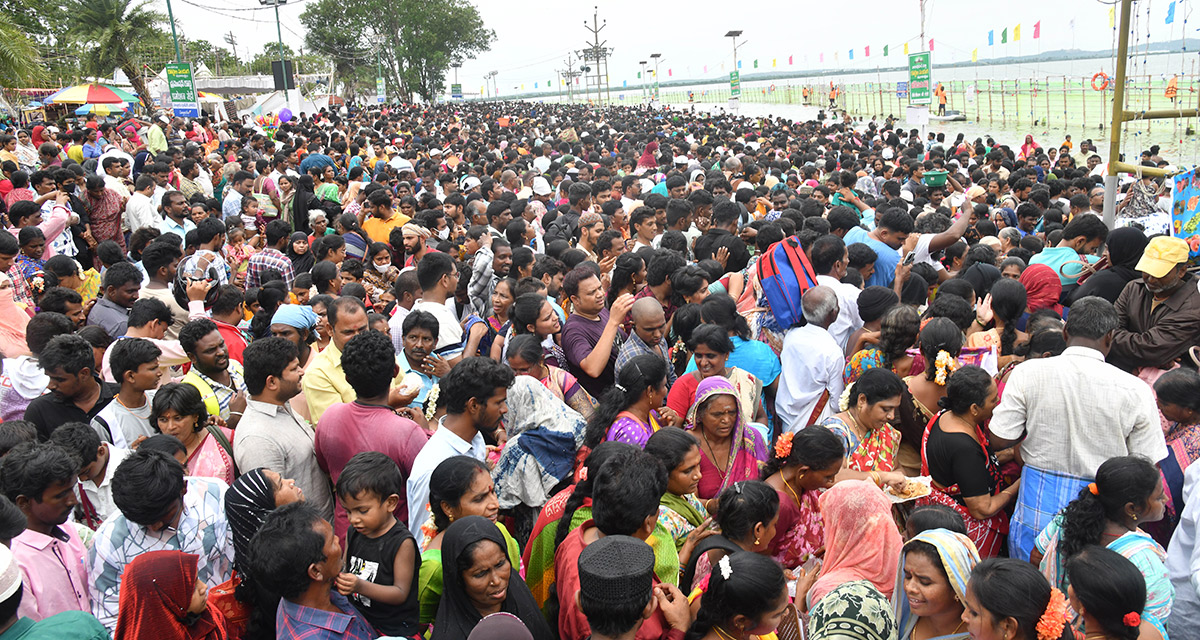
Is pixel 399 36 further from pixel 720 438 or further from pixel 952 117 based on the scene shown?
pixel 720 438

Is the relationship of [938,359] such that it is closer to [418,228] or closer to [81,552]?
[81,552]

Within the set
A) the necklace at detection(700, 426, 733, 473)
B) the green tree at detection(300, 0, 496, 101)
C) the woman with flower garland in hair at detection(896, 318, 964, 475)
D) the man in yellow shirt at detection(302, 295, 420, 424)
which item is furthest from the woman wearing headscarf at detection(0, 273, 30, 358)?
the green tree at detection(300, 0, 496, 101)

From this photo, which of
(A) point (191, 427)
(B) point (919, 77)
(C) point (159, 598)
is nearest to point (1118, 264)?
(A) point (191, 427)

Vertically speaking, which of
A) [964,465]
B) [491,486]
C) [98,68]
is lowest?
[964,465]

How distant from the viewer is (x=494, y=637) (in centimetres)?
217

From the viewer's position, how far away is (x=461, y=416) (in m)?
3.38

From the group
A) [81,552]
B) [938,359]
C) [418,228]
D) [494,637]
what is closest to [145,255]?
[418,228]

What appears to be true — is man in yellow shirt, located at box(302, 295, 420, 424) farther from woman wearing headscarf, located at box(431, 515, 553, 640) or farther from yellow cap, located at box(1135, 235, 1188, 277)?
yellow cap, located at box(1135, 235, 1188, 277)

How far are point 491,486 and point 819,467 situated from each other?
1.37 m

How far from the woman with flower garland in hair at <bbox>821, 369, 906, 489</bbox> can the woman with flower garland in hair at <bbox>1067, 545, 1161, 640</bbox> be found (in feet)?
3.54

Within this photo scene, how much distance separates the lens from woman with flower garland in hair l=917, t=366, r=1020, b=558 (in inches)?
136

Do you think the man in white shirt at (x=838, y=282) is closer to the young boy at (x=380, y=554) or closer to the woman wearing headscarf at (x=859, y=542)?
the woman wearing headscarf at (x=859, y=542)

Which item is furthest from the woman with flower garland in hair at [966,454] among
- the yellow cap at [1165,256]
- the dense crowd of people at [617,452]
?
the yellow cap at [1165,256]

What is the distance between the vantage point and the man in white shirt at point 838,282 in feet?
17.1
